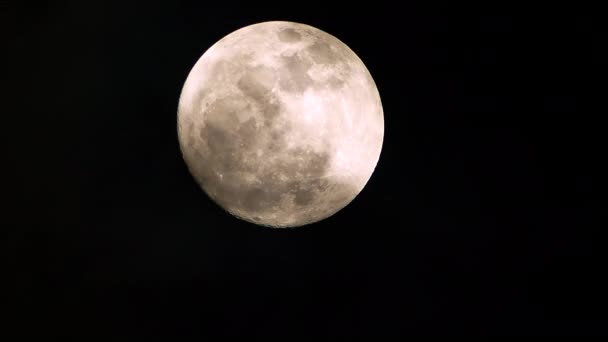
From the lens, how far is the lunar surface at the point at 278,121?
257cm

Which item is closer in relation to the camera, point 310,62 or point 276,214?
point 310,62

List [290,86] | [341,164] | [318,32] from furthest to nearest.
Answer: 1. [318,32]
2. [341,164]
3. [290,86]

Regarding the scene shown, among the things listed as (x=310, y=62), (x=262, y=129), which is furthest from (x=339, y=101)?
(x=262, y=129)

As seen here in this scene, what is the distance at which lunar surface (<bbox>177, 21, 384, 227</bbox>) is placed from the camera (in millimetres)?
2570

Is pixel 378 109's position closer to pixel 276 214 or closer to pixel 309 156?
pixel 309 156

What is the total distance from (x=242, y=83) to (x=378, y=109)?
0.92m

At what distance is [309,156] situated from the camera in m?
2.64

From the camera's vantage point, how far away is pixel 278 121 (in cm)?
255

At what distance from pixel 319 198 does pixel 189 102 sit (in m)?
0.99

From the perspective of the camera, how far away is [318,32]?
2.95m

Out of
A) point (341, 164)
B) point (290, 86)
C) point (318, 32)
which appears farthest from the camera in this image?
point (318, 32)

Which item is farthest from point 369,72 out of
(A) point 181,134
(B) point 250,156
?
(A) point 181,134

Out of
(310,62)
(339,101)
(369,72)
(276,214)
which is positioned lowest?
(276,214)

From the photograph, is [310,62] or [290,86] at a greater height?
[310,62]
